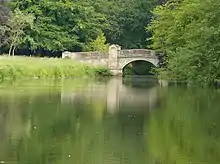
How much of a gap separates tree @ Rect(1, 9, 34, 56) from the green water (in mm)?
33734

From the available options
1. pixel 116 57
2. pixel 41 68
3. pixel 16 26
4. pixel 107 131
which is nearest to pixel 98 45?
pixel 116 57

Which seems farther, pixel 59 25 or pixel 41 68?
pixel 59 25

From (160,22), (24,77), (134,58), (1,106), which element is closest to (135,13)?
(134,58)

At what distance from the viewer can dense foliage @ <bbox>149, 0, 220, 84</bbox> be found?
3669 centimetres

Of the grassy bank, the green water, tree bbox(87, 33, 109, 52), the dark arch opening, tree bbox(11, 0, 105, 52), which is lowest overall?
the green water

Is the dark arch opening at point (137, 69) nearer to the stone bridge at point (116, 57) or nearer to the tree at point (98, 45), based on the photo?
the tree at point (98, 45)

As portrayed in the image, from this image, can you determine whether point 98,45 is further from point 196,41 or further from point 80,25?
point 196,41

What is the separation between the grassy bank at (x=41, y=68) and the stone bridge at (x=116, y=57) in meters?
1.48

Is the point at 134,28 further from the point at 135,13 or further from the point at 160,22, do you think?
the point at 160,22

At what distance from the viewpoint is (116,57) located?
66000mm

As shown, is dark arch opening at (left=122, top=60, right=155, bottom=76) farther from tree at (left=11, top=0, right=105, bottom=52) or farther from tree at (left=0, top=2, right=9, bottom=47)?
tree at (left=0, top=2, right=9, bottom=47)

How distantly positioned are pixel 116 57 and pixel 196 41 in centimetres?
2670

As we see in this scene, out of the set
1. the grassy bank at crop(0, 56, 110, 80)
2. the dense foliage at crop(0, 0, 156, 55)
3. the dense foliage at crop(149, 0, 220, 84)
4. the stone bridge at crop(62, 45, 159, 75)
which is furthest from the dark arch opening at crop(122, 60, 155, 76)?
the dense foliage at crop(149, 0, 220, 84)

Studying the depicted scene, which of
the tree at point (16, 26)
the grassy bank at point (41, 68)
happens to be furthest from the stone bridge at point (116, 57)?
the tree at point (16, 26)
